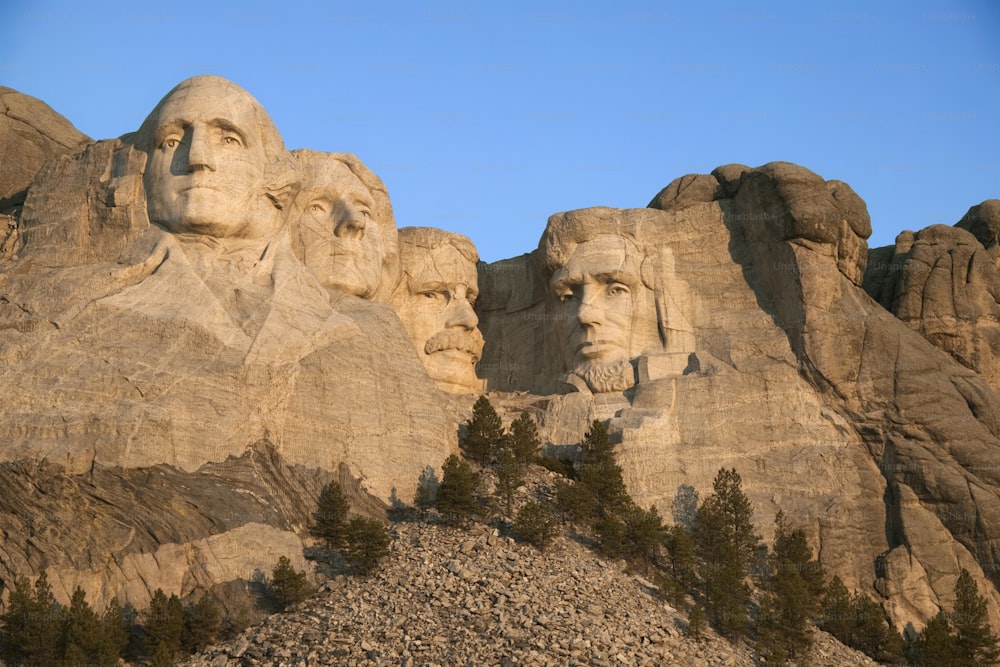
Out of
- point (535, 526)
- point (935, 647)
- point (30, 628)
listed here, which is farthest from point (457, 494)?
point (935, 647)

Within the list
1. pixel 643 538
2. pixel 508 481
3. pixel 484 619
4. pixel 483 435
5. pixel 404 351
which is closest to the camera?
pixel 484 619

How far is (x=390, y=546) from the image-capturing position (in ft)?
101

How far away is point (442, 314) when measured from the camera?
38.7 meters

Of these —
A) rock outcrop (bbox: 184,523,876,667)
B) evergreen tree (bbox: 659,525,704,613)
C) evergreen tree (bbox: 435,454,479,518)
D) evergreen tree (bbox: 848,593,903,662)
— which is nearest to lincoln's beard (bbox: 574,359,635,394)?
evergreen tree (bbox: 659,525,704,613)

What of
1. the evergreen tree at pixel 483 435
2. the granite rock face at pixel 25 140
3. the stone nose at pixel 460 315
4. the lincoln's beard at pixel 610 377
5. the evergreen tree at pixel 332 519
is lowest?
the evergreen tree at pixel 332 519

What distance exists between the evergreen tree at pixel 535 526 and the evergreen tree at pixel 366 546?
94.0 inches

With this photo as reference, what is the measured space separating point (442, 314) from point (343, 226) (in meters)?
3.39

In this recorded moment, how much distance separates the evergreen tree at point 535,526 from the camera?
30.9 m

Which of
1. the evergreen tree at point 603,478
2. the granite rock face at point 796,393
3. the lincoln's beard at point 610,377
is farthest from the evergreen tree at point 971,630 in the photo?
the lincoln's beard at point 610,377

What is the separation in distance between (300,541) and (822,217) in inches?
485

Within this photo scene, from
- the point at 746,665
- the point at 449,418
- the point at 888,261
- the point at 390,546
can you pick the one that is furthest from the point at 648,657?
the point at 888,261

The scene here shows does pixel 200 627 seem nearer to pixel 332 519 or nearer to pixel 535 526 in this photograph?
pixel 332 519

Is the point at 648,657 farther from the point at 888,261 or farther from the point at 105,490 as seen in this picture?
the point at 888,261

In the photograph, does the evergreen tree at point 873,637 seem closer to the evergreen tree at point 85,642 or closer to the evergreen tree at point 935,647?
the evergreen tree at point 935,647
